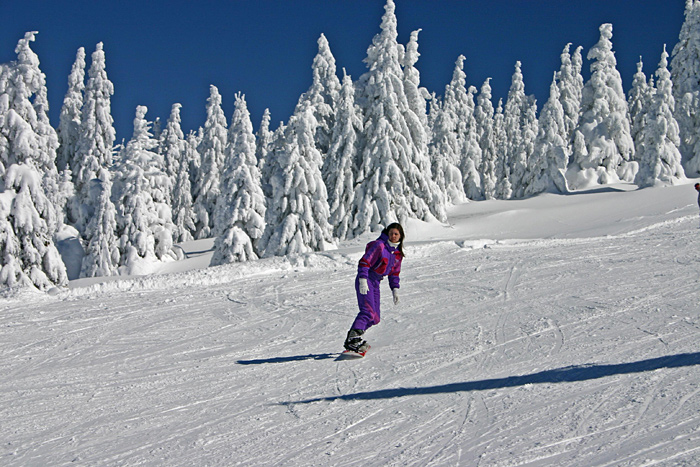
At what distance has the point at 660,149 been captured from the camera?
35.7 meters

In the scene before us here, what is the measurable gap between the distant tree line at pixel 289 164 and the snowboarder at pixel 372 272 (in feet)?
56.1

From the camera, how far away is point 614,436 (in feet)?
13.3

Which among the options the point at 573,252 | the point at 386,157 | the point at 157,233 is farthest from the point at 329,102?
the point at 573,252

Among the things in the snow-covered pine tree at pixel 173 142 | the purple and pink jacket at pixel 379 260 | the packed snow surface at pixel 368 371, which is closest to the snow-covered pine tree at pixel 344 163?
the packed snow surface at pixel 368 371

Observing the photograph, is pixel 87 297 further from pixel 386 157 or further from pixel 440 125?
pixel 440 125

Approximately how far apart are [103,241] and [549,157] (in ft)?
101

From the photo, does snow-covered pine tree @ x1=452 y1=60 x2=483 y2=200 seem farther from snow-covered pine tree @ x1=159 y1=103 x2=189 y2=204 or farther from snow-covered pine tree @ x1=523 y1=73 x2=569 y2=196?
snow-covered pine tree @ x1=159 y1=103 x2=189 y2=204

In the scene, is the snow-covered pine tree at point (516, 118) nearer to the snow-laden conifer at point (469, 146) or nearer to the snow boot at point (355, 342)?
the snow-laden conifer at point (469, 146)

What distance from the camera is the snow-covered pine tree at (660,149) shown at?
35.6 m

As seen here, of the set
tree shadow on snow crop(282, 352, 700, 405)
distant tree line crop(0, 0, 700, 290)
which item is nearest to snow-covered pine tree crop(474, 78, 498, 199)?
distant tree line crop(0, 0, 700, 290)

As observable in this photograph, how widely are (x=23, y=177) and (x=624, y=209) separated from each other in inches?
1090

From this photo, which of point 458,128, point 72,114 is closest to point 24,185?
point 72,114

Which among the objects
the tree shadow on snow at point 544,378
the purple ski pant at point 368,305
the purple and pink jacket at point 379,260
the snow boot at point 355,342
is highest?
the purple and pink jacket at point 379,260

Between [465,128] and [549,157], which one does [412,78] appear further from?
[465,128]
